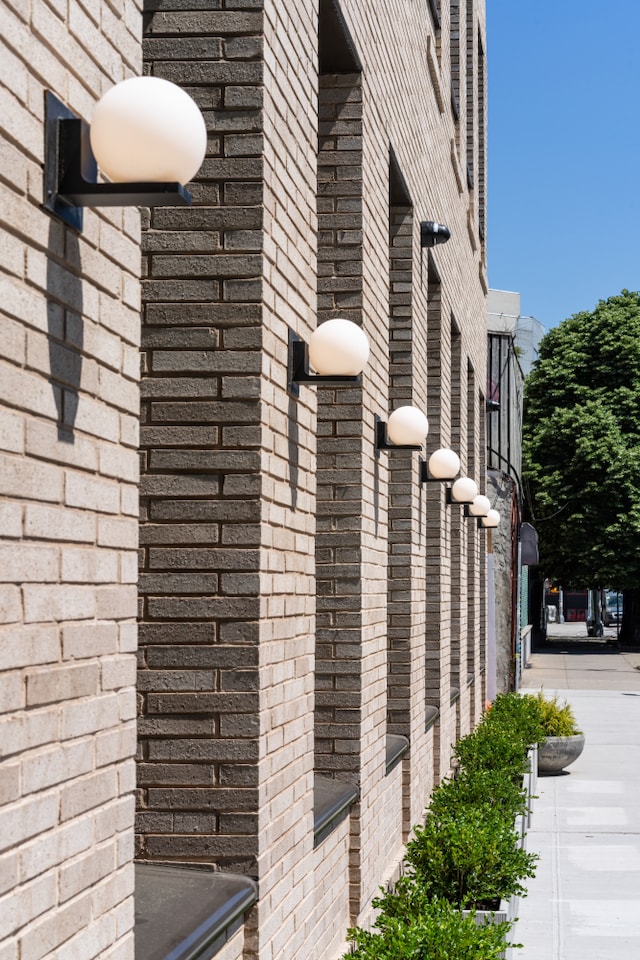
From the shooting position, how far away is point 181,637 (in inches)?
160

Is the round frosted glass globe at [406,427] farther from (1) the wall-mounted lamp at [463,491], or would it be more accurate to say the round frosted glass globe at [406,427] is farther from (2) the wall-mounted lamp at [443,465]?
(1) the wall-mounted lamp at [463,491]

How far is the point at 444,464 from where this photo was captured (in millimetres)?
9070

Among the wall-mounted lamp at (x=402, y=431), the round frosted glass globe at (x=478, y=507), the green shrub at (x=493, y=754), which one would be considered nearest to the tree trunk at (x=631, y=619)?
the round frosted glass globe at (x=478, y=507)

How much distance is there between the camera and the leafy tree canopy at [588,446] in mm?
40781

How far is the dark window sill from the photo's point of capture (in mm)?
5207

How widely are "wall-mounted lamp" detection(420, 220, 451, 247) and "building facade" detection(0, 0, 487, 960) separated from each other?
0.77m

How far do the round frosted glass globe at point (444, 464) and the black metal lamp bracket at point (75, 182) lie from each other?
663 centimetres

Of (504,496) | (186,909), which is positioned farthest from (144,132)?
(504,496)

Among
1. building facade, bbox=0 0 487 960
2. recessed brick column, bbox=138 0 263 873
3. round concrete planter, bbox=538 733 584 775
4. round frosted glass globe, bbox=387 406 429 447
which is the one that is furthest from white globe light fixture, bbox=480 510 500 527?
recessed brick column, bbox=138 0 263 873

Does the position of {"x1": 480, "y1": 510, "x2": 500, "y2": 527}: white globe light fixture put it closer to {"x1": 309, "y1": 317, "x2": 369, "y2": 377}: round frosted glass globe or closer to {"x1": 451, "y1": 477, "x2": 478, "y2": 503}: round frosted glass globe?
{"x1": 451, "y1": 477, "x2": 478, "y2": 503}: round frosted glass globe

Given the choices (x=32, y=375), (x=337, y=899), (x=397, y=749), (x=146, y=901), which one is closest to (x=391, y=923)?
(x=337, y=899)

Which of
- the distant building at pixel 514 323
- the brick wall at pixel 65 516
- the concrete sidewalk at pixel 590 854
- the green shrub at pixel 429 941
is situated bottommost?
the concrete sidewalk at pixel 590 854

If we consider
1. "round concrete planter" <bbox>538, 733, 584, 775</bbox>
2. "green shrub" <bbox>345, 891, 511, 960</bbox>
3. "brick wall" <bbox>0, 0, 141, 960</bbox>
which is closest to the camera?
"brick wall" <bbox>0, 0, 141, 960</bbox>

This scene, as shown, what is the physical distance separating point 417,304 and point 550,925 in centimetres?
415
